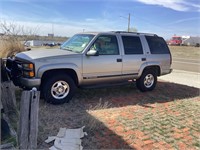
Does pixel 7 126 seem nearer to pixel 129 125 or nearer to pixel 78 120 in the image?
pixel 78 120

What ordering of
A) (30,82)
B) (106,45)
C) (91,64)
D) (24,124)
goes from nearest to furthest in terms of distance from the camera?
(24,124) → (30,82) → (91,64) → (106,45)

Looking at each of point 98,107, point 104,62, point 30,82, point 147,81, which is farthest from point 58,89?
point 147,81

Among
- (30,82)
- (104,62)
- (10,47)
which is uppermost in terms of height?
(10,47)

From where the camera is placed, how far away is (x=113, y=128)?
442cm

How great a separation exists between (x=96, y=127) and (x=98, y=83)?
7.24 ft

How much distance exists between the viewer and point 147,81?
767cm

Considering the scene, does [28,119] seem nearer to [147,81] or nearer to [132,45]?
[132,45]

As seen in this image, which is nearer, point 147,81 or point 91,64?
point 91,64

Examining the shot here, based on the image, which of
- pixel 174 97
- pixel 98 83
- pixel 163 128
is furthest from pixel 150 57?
pixel 163 128

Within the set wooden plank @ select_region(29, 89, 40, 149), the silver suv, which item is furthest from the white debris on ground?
the silver suv

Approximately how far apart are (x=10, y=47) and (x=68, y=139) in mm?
8252

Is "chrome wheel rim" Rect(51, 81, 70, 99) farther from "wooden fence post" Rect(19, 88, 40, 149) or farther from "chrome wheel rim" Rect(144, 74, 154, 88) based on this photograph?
"chrome wheel rim" Rect(144, 74, 154, 88)

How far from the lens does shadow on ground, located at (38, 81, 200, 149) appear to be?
154 inches

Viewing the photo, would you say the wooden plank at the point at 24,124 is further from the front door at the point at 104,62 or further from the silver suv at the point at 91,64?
the front door at the point at 104,62
